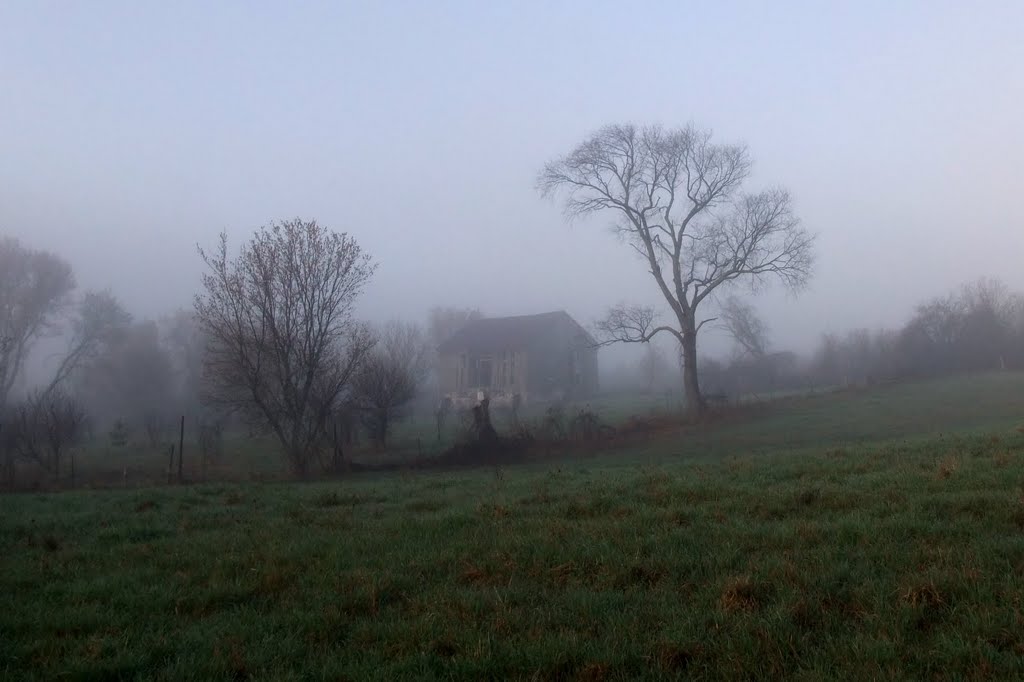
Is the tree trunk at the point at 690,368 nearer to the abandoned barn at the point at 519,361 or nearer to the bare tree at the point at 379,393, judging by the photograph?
the bare tree at the point at 379,393

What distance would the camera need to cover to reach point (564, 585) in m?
6.74

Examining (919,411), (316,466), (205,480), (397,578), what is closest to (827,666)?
(397,578)

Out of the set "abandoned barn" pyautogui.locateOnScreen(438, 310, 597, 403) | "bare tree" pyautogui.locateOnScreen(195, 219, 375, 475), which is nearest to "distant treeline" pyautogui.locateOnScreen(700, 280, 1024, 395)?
"abandoned barn" pyautogui.locateOnScreen(438, 310, 597, 403)

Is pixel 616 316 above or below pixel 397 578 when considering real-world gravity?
above

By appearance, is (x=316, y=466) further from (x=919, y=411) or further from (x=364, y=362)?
(x=919, y=411)

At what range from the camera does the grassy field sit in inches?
195

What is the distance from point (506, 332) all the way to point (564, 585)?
2432 inches

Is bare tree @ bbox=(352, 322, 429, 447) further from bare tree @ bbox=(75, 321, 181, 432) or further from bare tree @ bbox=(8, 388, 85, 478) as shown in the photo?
bare tree @ bbox=(75, 321, 181, 432)

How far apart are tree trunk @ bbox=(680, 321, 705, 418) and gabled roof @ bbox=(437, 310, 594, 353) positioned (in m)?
25.6

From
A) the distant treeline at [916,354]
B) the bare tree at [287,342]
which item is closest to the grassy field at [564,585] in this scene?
the bare tree at [287,342]

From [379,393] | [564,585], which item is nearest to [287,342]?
[379,393]

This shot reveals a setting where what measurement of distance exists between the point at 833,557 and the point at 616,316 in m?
32.9

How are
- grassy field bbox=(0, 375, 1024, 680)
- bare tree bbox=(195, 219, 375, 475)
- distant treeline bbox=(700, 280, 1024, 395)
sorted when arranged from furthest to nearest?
distant treeline bbox=(700, 280, 1024, 395) < bare tree bbox=(195, 219, 375, 475) < grassy field bbox=(0, 375, 1024, 680)

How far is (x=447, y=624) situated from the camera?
225 inches
